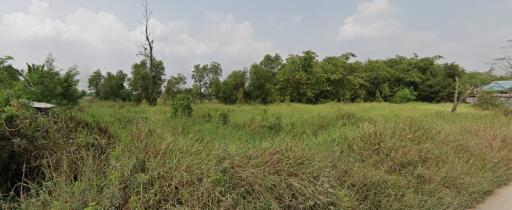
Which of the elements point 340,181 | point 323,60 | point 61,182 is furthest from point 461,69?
point 61,182

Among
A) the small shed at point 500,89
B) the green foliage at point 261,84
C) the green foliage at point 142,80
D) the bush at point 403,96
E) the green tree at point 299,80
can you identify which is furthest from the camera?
the bush at point 403,96

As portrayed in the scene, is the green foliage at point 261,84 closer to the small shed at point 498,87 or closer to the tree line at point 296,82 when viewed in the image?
the tree line at point 296,82

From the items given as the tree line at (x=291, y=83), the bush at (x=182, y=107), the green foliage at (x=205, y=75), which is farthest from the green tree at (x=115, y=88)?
the bush at (x=182, y=107)

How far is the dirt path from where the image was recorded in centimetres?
400

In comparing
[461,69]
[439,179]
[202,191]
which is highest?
[461,69]

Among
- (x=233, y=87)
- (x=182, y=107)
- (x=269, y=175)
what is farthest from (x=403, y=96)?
(x=269, y=175)

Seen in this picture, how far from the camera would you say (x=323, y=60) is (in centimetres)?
2972

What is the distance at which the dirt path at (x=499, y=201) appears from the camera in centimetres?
400

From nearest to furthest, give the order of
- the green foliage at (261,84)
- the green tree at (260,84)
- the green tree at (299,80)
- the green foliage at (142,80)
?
the green foliage at (142,80)
the green tree at (299,80)
the green foliage at (261,84)
the green tree at (260,84)

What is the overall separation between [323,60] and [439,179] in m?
26.2

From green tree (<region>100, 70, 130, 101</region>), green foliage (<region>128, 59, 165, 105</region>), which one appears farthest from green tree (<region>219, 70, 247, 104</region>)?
green tree (<region>100, 70, 130, 101</region>)

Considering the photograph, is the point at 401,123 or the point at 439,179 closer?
the point at 439,179

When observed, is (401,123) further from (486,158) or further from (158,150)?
(158,150)

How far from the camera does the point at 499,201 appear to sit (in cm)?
424
